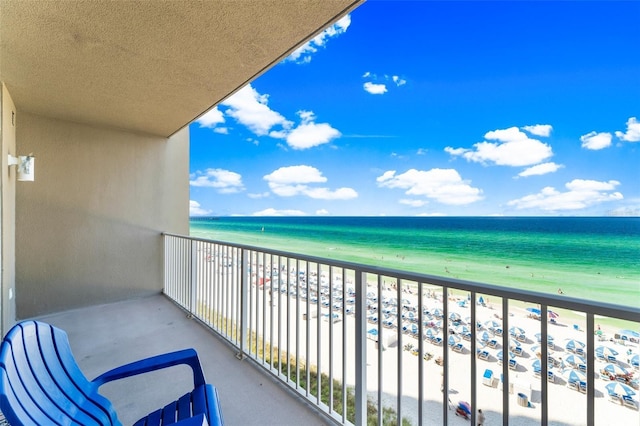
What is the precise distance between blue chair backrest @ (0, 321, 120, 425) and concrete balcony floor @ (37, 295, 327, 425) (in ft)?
2.55

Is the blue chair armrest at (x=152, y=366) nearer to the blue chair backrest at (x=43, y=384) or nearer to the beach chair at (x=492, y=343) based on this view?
the blue chair backrest at (x=43, y=384)

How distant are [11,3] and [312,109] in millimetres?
29716

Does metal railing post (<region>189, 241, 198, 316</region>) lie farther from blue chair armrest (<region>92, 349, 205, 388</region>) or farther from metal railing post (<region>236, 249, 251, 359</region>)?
blue chair armrest (<region>92, 349, 205, 388</region>)

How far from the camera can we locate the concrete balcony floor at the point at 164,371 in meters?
1.95

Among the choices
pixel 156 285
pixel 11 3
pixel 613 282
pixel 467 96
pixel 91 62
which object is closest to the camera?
pixel 11 3

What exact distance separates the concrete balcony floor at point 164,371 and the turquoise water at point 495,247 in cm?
1064

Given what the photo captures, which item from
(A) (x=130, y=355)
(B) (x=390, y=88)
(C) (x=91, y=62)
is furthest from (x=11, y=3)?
(B) (x=390, y=88)

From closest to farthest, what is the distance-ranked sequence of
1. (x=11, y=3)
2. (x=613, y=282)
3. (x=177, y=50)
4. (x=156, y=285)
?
(x=11, y=3) → (x=177, y=50) → (x=156, y=285) → (x=613, y=282)

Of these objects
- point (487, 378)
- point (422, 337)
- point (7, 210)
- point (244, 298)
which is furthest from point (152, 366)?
point (7, 210)

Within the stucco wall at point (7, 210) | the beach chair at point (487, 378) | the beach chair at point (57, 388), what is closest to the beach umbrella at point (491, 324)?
the beach chair at point (487, 378)

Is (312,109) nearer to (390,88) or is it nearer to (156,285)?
(390,88)

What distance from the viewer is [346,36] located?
2214 cm

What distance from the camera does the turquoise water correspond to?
1559 cm

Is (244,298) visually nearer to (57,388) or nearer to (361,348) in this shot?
(361,348)
